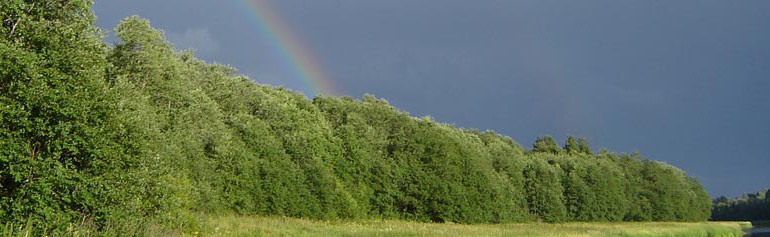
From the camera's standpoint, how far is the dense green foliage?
2297 cm

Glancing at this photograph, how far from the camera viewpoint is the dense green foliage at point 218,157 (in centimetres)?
2297

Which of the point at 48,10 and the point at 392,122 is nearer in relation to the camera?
the point at 48,10

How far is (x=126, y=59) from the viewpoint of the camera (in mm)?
47281

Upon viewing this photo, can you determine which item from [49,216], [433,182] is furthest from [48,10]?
[433,182]

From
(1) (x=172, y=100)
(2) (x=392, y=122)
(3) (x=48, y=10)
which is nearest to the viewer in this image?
(3) (x=48, y=10)

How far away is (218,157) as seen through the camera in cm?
5738

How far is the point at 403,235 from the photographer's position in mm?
43188

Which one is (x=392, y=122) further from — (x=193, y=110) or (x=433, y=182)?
(x=193, y=110)

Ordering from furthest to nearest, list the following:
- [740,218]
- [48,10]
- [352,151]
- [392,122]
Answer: [740,218], [392,122], [352,151], [48,10]

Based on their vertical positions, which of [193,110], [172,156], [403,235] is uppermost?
[193,110]

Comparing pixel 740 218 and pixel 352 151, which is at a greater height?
pixel 740 218

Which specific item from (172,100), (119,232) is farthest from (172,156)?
(119,232)

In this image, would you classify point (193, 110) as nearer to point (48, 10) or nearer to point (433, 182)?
point (48, 10)

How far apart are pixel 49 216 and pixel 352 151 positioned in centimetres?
5946
